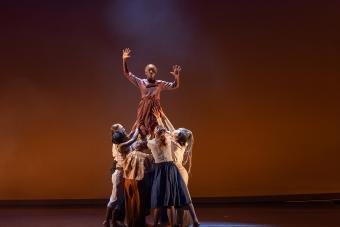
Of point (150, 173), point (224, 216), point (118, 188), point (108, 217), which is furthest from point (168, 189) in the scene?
point (224, 216)

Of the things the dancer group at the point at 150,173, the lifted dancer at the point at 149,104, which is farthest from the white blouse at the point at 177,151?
the lifted dancer at the point at 149,104

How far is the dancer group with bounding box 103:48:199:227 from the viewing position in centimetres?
442

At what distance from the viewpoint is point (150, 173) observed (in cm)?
475

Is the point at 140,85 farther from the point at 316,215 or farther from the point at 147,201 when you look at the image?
the point at 316,215

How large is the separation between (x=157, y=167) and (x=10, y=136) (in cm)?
434

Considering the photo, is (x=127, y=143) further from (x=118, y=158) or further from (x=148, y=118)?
(x=148, y=118)

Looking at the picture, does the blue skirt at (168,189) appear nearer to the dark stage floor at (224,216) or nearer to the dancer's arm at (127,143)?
the dancer's arm at (127,143)

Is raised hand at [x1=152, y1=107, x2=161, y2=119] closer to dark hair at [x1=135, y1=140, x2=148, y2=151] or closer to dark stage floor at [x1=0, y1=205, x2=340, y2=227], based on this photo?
dark hair at [x1=135, y1=140, x2=148, y2=151]

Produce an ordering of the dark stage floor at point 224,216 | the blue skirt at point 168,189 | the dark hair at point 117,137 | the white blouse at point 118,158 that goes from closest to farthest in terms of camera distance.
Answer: the blue skirt at point 168,189, the dark hair at point 117,137, the white blouse at point 118,158, the dark stage floor at point 224,216

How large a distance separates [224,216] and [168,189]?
1755 millimetres

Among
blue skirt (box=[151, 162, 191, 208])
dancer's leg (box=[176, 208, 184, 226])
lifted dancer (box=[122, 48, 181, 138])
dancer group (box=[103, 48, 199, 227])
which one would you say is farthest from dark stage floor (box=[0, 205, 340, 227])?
lifted dancer (box=[122, 48, 181, 138])

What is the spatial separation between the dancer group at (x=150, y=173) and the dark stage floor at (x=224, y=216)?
0.63 metres

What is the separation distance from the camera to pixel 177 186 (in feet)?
14.5

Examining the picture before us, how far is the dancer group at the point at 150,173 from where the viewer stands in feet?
14.5
